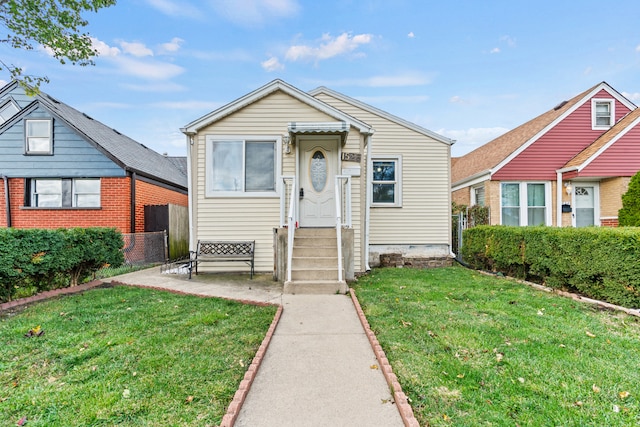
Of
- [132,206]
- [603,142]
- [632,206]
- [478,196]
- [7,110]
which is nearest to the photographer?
[632,206]

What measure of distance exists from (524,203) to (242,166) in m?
10.1

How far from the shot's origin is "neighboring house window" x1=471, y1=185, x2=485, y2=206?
1185 centimetres

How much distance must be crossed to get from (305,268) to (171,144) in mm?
21295

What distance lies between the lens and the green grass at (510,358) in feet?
7.25

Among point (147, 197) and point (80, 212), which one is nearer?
point (80, 212)

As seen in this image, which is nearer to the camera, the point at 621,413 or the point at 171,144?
the point at 621,413

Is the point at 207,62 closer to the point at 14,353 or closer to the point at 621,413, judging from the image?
the point at 14,353

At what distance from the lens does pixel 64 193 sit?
428 inches

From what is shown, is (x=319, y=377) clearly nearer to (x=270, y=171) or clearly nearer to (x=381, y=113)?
(x=270, y=171)

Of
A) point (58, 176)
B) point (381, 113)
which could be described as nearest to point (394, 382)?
point (381, 113)

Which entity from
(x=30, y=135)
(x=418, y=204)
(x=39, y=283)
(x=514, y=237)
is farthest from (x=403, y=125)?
(x=30, y=135)

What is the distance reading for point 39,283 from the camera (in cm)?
559

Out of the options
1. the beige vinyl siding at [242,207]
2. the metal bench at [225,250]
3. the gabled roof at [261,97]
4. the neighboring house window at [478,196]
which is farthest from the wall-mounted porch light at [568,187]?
the metal bench at [225,250]

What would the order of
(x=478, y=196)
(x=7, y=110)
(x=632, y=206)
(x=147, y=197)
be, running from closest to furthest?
(x=632, y=206) → (x=147, y=197) → (x=478, y=196) → (x=7, y=110)
